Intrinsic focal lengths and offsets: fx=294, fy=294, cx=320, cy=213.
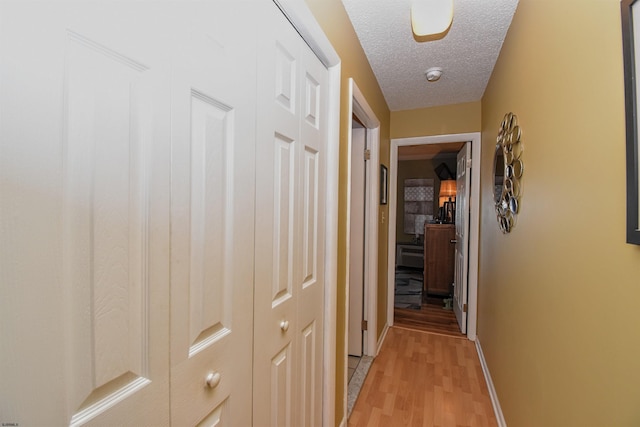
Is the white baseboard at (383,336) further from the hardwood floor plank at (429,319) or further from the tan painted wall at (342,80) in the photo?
the tan painted wall at (342,80)

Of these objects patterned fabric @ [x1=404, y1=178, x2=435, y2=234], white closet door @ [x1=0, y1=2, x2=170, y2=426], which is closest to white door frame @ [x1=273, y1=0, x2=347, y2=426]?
white closet door @ [x1=0, y1=2, x2=170, y2=426]

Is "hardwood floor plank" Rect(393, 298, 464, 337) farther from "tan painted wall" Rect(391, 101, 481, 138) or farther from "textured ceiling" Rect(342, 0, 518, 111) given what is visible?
"textured ceiling" Rect(342, 0, 518, 111)

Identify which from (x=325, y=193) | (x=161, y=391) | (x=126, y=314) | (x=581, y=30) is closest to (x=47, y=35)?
(x=126, y=314)

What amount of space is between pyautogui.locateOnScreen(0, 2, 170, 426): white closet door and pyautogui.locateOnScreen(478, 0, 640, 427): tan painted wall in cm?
104

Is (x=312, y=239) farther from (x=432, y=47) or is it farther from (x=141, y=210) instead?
(x=432, y=47)

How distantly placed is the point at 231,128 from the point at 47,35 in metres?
0.40

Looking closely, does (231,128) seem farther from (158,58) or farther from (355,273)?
(355,273)

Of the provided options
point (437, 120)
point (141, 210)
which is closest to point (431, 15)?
point (141, 210)

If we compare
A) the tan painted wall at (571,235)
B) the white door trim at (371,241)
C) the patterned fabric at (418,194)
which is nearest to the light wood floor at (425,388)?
the white door trim at (371,241)

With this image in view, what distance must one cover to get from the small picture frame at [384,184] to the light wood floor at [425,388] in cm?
144

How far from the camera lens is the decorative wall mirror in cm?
157

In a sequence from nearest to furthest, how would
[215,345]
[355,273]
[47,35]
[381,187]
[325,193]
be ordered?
[47,35], [215,345], [325,193], [355,273], [381,187]

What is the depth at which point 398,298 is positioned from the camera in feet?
14.5

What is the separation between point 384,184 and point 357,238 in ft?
2.29
